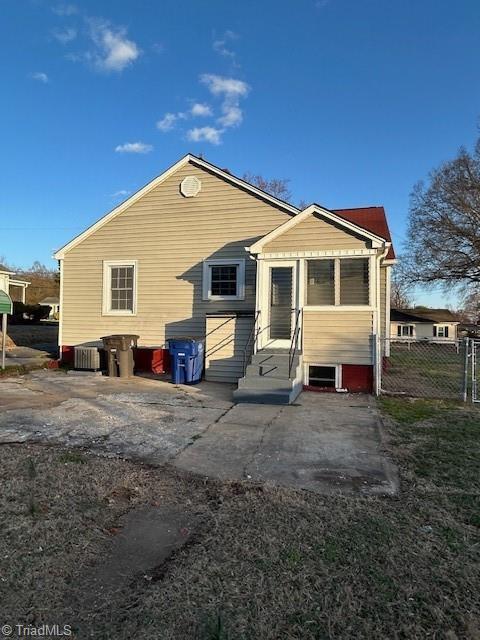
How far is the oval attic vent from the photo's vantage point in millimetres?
12055

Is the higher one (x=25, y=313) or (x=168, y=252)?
(x=168, y=252)

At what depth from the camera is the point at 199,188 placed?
12.0m

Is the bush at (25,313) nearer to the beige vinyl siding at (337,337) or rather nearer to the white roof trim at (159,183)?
the white roof trim at (159,183)

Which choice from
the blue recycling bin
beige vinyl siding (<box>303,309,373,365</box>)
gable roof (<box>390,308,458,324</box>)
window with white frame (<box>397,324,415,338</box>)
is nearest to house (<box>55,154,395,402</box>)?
beige vinyl siding (<box>303,309,373,365</box>)

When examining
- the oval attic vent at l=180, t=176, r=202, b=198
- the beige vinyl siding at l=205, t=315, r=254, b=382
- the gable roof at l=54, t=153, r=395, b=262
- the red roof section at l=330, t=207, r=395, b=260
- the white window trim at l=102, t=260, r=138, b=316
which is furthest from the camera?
the red roof section at l=330, t=207, r=395, b=260

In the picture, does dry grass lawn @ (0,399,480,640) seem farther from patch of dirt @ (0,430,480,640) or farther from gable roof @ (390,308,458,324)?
gable roof @ (390,308,458,324)

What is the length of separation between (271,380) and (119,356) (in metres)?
4.80

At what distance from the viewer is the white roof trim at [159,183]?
11.3m

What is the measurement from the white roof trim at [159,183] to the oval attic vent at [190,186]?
0.43 meters

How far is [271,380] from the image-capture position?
27.8 ft

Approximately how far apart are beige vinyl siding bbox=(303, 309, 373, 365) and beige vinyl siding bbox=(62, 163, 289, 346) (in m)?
2.34

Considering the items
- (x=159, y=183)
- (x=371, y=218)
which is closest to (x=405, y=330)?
(x=371, y=218)

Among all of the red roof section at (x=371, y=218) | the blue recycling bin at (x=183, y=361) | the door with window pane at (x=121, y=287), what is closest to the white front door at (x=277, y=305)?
the blue recycling bin at (x=183, y=361)

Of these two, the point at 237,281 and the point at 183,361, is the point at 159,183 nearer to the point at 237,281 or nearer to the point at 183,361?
the point at 237,281
